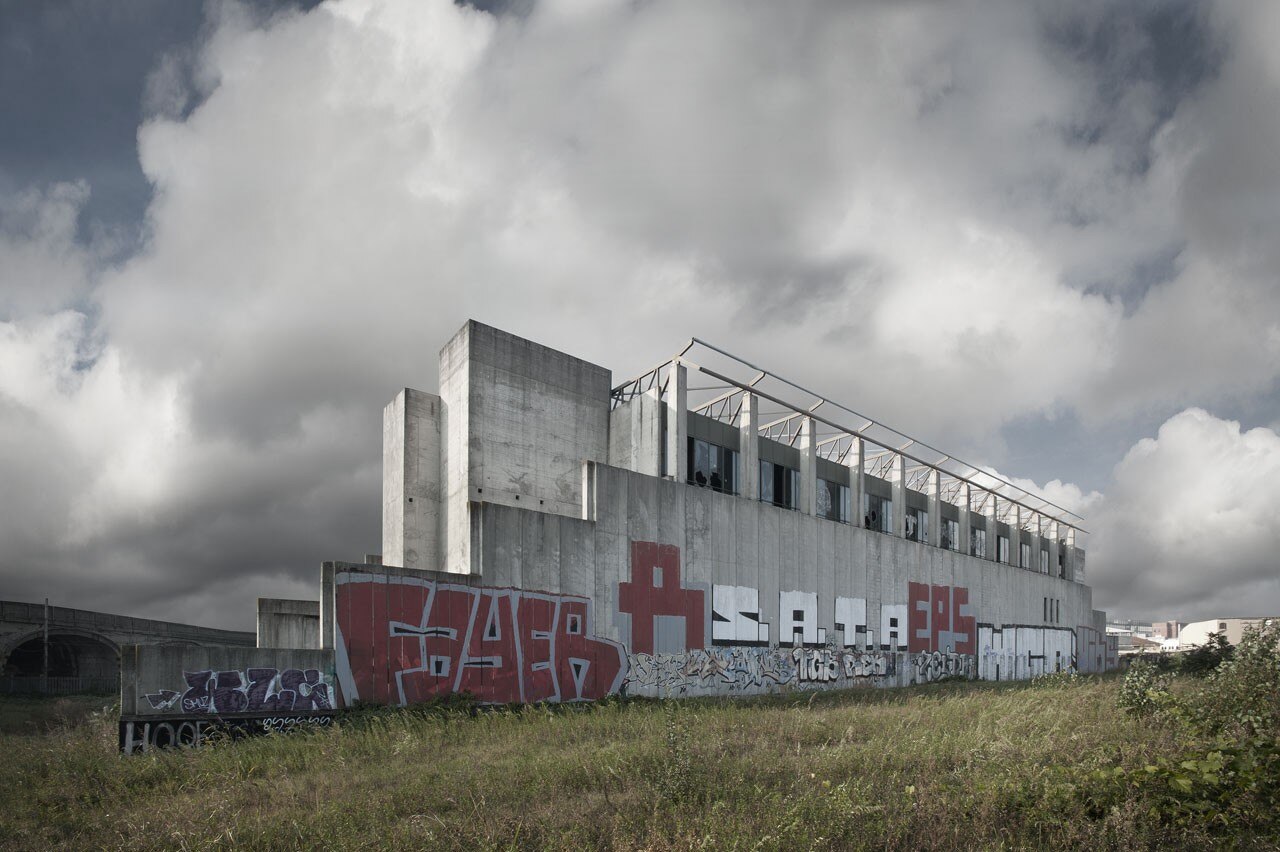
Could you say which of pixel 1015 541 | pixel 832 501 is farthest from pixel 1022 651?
pixel 832 501

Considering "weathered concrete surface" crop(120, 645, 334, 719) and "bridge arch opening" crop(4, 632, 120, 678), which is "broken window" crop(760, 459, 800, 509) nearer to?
"weathered concrete surface" crop(120, 645, 334, 719)

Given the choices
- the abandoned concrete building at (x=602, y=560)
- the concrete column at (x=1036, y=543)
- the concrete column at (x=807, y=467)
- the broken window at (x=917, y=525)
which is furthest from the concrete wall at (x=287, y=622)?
the concrete column at (x=1036, y=543)

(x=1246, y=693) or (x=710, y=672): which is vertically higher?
(x=1246, y=693)

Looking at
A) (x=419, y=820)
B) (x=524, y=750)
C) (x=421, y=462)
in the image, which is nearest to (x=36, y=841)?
(x=419, y=820)

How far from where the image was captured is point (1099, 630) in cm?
6938

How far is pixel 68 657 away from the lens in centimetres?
5616

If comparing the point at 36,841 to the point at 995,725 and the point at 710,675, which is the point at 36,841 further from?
the point at 710,675

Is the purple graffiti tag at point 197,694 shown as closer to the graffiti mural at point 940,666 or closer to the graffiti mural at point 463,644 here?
the graffiti mural at point 463,644

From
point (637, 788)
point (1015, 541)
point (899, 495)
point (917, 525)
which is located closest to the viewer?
point (637, 788)

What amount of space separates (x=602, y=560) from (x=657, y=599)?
2.85 metres

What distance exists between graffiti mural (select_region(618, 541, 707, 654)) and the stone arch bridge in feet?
113

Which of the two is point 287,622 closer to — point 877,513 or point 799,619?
point 799,619

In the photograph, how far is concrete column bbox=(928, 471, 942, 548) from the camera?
47594mm

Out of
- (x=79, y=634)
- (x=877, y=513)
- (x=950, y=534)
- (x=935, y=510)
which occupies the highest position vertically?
(x=935, y=510)
